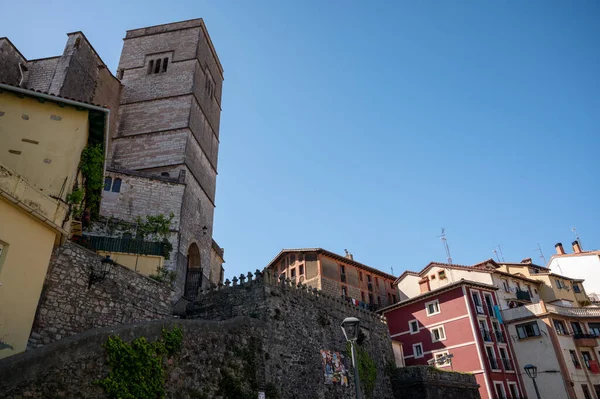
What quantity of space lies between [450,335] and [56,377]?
102 feet

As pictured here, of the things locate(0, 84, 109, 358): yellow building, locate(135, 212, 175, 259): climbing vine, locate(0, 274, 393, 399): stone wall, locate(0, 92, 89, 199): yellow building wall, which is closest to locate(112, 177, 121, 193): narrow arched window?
locate(135, 212, 175, 259): climbing vine

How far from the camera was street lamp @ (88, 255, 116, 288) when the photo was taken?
15.0 meters

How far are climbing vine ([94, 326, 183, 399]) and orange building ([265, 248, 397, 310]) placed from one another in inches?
1144


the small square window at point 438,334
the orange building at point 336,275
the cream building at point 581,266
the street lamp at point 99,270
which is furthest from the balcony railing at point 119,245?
the cream building at point 581,266

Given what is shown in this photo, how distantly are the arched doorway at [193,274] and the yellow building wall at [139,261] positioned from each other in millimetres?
4271

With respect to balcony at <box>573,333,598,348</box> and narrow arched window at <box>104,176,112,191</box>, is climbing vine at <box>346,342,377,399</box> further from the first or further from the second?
balcony at <box>573,333,598,348</box>

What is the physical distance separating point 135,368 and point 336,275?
34.1 meters

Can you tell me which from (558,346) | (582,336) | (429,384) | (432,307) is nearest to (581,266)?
(582,336)

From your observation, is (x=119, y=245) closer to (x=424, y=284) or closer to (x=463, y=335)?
(x=463, y=335)

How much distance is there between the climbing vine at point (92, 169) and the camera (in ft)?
52.0

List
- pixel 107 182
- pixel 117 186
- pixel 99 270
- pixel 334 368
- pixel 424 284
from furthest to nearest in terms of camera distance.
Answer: pixel 424 284 < pixel 117 186 < pixel 107 182 < pixel 334 368 < pixel 99 270

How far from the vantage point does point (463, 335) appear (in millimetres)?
33938

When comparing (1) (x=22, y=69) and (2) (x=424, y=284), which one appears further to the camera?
(2) (x=424, y=284)

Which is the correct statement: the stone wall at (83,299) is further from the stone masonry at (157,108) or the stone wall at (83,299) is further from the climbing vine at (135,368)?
the stone masonry at (157,108)
